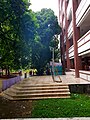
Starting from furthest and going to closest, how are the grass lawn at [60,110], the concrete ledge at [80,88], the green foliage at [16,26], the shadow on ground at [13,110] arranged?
1. the concrete ledge at [80,88]
2. the green foliage at [16,26]
3. the shadow on ground at [13,110]
4. the grass lawn at [60,110]

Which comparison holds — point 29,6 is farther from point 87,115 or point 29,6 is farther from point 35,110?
point 87,115

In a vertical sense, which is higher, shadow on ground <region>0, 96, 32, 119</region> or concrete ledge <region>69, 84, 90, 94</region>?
concrete ledge <region>69, 84, 90, 94</region>

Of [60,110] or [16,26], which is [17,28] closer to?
[16,26]

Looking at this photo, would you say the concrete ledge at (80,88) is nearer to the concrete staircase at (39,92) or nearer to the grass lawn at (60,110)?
the concrete staircase at (39,92)

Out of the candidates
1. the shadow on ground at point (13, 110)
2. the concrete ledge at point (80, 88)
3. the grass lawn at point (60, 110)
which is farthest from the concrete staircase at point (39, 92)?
the grass lawn at point (60, 110)

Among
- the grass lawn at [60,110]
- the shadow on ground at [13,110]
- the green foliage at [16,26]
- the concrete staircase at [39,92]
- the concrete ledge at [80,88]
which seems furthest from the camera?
the concrete ledge at [80,88]

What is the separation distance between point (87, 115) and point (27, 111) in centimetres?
262

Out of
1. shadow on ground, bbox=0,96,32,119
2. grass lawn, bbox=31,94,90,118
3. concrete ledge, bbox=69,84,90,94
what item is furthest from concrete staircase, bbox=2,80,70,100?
grass lawn, bbox=31,94,90,118

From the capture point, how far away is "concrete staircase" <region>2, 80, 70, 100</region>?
12.0 metres

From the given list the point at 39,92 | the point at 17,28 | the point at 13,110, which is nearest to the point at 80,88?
the point at 39,92

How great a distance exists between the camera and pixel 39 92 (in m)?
12.5

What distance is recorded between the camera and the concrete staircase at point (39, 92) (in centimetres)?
1197

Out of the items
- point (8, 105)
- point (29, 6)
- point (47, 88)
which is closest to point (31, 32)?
point (29, 6)

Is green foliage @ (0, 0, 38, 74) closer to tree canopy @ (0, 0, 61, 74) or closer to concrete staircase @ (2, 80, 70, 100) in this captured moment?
tree canopy @ (0, 0, 61, 74)
